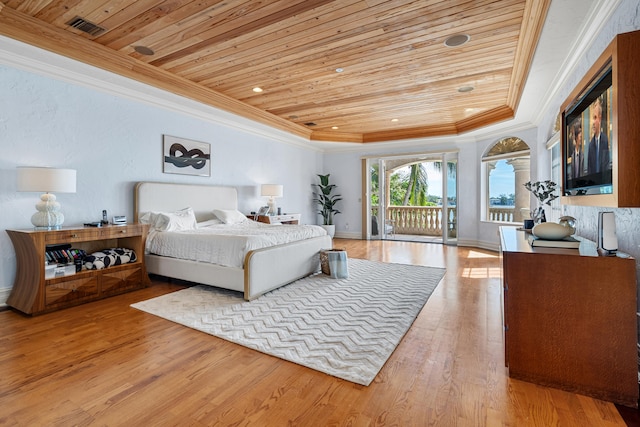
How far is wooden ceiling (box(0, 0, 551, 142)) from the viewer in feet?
8.36

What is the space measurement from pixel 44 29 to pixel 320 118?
4057 millimetres

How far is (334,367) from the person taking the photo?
1893mm

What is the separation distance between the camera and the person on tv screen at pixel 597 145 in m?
1.72

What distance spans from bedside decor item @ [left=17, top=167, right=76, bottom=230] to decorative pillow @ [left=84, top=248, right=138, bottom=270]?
0.42 meters

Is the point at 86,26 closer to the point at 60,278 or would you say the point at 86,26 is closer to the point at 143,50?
the point at 143,50

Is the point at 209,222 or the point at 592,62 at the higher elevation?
the point at 592,62

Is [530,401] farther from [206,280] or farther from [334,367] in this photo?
[206,280]

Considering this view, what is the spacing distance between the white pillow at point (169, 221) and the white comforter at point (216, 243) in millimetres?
98

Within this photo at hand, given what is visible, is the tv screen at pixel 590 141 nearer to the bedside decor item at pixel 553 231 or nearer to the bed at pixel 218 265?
the bedside decor item at pixel 553 231

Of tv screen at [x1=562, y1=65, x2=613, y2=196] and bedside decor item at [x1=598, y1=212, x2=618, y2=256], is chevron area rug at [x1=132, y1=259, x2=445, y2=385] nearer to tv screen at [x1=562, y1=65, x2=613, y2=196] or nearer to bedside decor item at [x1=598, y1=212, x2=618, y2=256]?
bedside decor item at [x1=598, y1=212, x2=618, y2=256]

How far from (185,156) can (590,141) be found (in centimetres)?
463

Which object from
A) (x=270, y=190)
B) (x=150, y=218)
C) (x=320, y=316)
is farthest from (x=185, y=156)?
(x=320, y=316)

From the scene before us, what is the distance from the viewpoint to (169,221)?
386 cm

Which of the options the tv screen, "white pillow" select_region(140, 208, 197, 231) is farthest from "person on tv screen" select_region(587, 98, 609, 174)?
"white pillow" select_region(140, 208, 197, 231)
